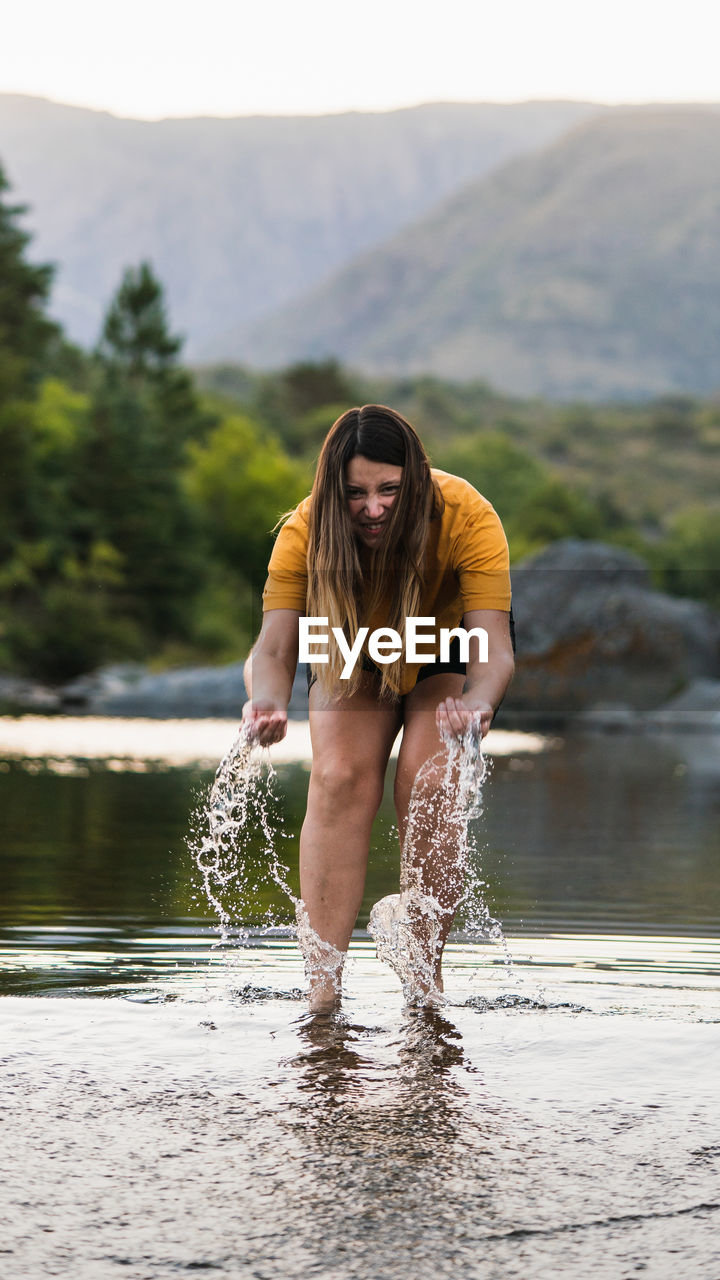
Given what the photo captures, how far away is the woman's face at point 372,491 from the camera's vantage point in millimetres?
5020

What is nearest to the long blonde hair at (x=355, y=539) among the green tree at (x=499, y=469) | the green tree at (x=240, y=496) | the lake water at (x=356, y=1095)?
the lake water at (x=356, y=1095)

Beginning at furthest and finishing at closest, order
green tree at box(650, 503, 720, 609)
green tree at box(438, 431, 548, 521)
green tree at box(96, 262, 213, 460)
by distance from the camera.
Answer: green tree at box(438, 431, 548, 521)
green tree at box(650, 503, 720, 609)
green tree at box(96, 262, 213, 460)

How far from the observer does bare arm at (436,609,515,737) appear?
193 inches

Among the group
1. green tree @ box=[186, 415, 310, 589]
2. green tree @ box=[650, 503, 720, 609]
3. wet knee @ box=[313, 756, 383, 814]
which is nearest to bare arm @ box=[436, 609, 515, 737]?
wet knee @ box=[313, 756, 383, 814]

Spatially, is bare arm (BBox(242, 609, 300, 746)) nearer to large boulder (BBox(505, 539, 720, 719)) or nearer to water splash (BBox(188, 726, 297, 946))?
water splash (BBox(188, 726, 297, 946))

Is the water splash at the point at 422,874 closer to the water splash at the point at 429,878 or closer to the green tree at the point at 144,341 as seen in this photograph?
the water splash at the point at 429,878

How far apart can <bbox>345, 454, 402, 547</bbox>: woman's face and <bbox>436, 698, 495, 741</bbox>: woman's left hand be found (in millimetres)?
538

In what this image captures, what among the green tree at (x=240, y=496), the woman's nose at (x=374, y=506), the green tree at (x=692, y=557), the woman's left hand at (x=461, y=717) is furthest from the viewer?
the green tree at (x=692, y=557)

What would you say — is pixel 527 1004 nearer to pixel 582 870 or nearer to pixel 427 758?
pixel 427 758

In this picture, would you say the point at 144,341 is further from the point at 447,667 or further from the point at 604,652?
the point at 447,667

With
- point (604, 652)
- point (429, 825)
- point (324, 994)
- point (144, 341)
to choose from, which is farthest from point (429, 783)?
point (144, 341)

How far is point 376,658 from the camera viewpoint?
516 centimetres

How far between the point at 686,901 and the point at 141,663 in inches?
1737

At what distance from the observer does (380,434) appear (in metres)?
5.02
